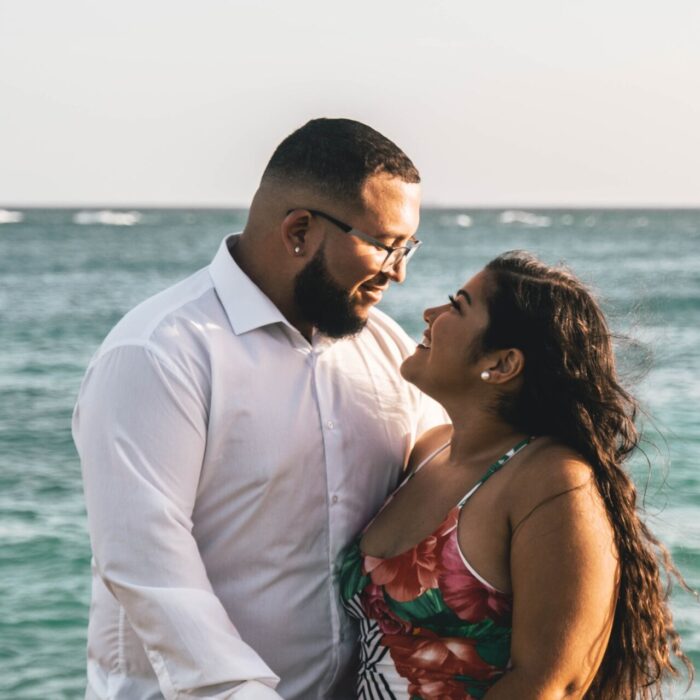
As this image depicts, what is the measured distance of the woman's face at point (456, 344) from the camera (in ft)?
9.30

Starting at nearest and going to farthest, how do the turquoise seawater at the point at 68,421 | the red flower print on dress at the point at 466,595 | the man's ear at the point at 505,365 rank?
the red flower print on dress at the point at 466,595, the man's ear at the point at 505,365, the turquoise seawater at the point at 68,421

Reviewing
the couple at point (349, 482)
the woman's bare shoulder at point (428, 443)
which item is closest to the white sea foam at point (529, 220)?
the woman's bare shoulder at point (428, 443)

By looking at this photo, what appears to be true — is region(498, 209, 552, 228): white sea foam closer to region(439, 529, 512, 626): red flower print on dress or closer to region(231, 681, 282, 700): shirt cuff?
region(439, 529, 512, 626): red flower print on dress

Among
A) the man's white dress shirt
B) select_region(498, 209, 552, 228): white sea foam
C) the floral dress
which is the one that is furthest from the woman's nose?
select_region(498, 209, 552, 228): white sea foam

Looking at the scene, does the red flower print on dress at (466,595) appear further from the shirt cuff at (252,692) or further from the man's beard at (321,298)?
the man's beard at (321,298)

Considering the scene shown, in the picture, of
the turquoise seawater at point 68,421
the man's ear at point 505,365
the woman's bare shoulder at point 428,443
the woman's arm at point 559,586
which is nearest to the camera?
the woman's arm at point 559,586

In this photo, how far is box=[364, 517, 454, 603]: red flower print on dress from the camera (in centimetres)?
273

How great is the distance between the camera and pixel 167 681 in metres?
2.61

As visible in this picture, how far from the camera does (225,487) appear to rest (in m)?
2.76

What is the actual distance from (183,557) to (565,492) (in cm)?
77

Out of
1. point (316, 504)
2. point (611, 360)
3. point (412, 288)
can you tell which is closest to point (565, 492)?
point (611, 360)

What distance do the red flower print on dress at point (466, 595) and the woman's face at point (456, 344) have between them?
14.2 inches

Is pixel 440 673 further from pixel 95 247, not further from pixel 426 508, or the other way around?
pixel 95 247

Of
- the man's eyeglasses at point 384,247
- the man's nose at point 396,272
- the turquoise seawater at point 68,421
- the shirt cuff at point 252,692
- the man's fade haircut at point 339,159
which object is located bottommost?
the turquoise seawater at point 68,421
